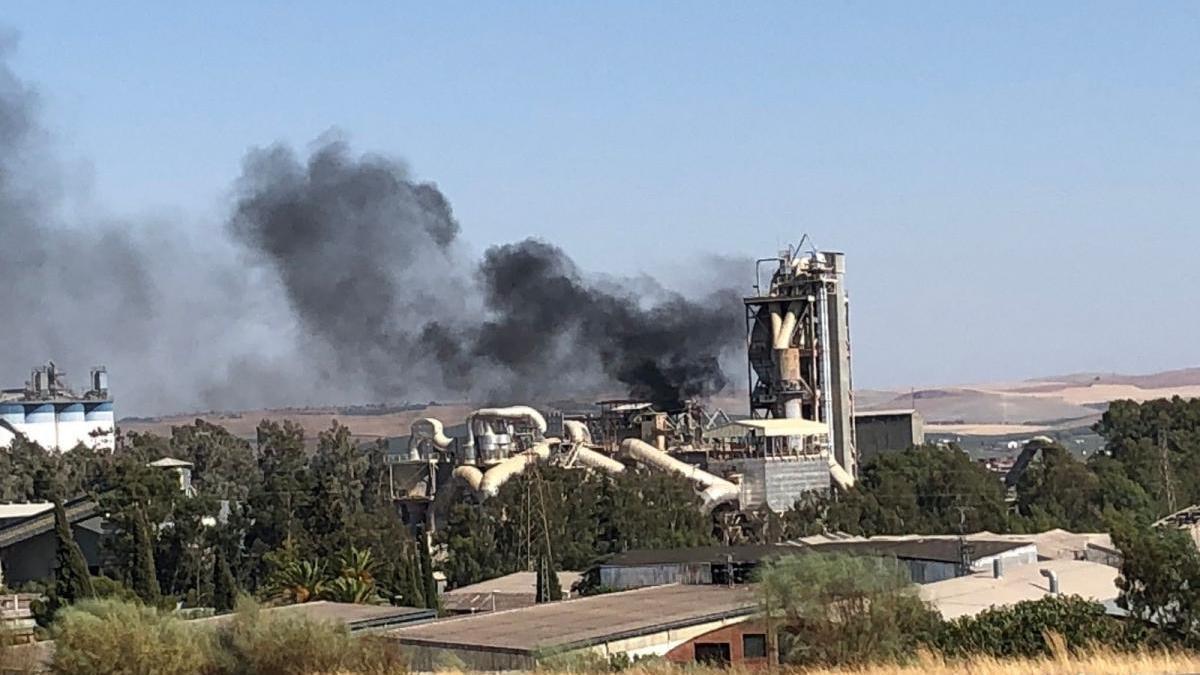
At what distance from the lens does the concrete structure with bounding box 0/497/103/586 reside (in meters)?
55.4

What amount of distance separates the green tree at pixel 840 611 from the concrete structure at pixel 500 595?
15741 millimetres

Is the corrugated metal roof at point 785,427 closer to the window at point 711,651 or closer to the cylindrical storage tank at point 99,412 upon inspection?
the window at point 711,651

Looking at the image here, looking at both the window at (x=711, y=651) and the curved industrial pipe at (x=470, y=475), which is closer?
the window at (x=711, y=651)

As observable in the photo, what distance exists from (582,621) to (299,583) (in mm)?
12018

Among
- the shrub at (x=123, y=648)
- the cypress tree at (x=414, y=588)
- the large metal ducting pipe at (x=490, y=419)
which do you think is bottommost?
the cypress tree at (x=414, y=588)

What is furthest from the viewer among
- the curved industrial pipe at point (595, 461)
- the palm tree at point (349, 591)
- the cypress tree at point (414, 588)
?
the curved industrial pipe at point (595, 461)

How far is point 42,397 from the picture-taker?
94.6m

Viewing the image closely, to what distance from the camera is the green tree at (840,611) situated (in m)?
25.9

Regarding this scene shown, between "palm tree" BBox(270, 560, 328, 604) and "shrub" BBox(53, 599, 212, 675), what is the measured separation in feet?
48.8

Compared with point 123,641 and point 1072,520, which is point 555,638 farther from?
point 1072,520

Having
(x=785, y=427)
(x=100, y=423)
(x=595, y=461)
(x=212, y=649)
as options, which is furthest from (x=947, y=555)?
(x=100, y=423)

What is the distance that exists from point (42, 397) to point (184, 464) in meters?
24.3

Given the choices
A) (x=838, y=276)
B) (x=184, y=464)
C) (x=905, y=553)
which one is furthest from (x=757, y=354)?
(x=905, y=553)

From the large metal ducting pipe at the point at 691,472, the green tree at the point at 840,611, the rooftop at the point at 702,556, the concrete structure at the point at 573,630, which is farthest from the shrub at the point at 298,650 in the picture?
the large metal ducting pipe at the point at 691,472
